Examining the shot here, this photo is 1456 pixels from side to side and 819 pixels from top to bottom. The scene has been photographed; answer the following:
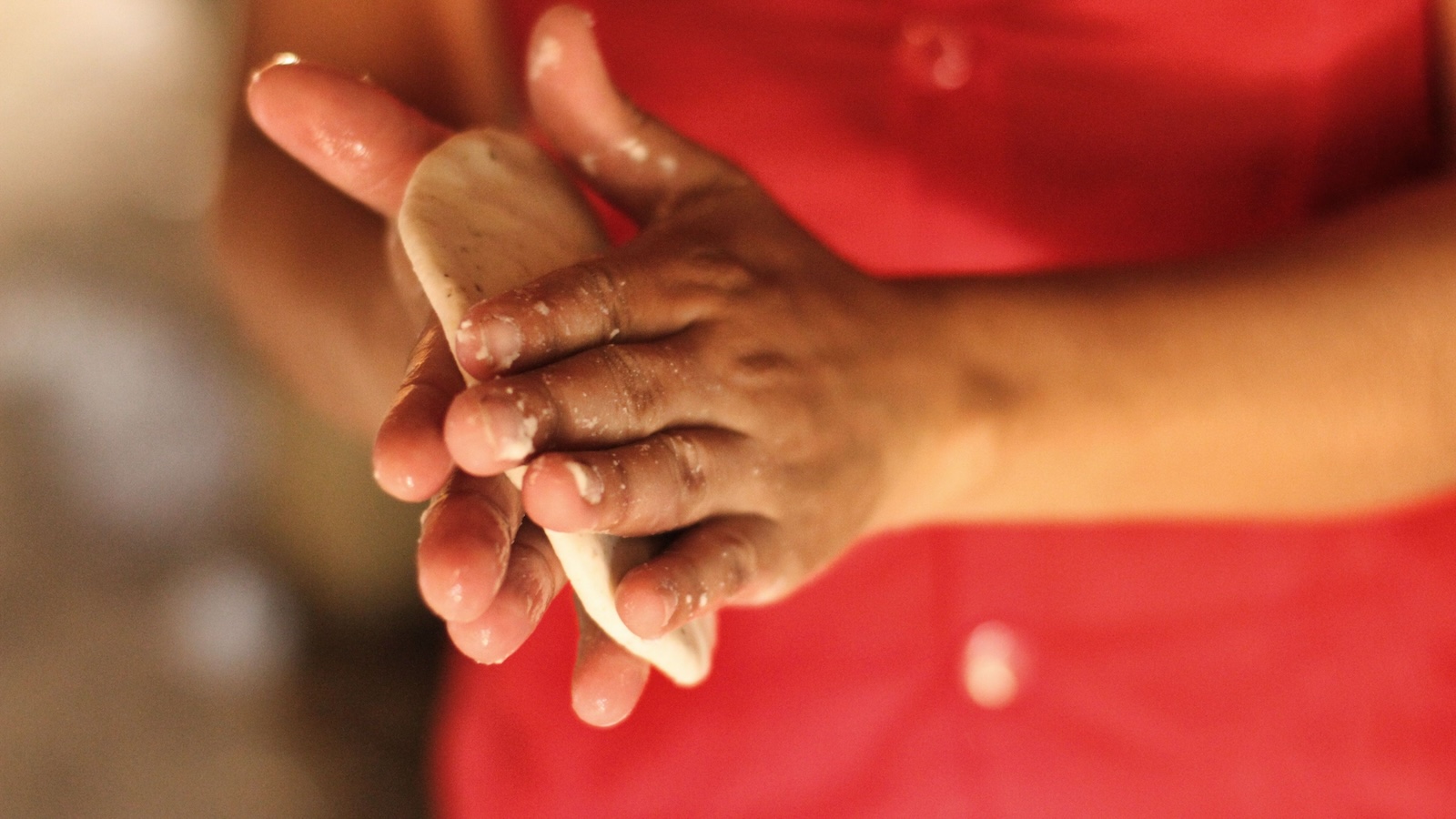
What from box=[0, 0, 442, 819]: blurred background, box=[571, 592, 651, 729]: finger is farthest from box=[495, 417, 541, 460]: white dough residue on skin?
box=[0, 0, 442, 819]: blurred background

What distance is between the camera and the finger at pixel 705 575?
0.38 meters

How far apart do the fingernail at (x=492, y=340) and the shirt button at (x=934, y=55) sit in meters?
0.46

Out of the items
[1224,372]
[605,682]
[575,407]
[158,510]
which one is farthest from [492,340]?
[158,510]

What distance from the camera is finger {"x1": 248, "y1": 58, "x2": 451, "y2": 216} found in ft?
1.51

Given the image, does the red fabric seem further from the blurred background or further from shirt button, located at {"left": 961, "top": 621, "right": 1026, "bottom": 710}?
the blurred background

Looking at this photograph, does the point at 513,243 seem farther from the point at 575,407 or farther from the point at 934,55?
the point at 934,55

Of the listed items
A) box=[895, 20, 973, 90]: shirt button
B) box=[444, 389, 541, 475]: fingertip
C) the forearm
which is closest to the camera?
box=[444, 389, 541, 475]: fingertip

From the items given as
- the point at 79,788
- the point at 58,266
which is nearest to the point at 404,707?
the point at 79,788

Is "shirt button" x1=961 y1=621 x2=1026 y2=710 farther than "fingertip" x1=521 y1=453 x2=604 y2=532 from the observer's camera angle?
Yes

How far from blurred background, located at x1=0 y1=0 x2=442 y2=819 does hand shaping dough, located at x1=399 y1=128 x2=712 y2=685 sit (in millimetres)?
1108

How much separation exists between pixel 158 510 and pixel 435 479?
4.95 ft

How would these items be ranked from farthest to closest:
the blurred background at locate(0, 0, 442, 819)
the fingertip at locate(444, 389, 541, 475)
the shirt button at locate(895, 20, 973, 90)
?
the blurred background at locate(0, 0, 442, 819), the shirt button at locate(895, 20, 973, 90), the fingertip at locate(444, 389, 541, 475)

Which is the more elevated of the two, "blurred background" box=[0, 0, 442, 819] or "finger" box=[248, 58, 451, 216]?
"finger" box=[248, 58, 451, 216]

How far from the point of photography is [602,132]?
1.68ft
